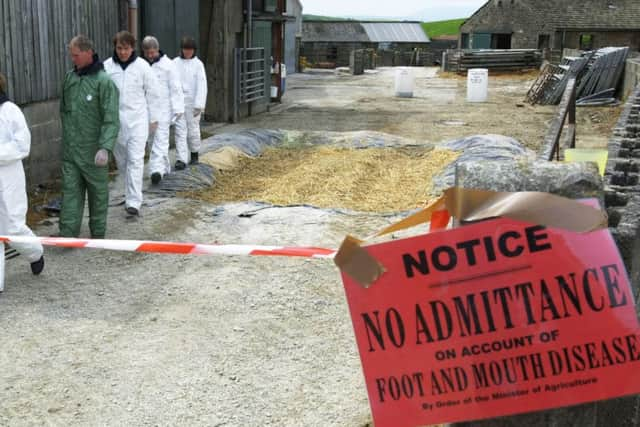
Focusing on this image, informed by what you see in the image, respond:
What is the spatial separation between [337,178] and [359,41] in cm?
4421

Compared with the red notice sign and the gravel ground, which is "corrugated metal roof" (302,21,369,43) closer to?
the gravel ground

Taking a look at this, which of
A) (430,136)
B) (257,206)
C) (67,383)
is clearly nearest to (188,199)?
(257,206)

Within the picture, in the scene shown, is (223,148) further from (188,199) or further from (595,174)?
(595,174)

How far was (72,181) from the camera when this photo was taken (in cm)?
671

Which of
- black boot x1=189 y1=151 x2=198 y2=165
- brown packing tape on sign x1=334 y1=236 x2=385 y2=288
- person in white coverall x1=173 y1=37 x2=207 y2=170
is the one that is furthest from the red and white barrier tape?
person in white coverall x1=173 y1=37 x2=207 y2=170

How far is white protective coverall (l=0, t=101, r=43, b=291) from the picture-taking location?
5.41 m

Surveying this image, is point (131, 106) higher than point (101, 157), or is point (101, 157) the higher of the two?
A: point (131, 106)

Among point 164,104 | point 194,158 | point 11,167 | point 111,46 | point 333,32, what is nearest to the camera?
point 11,167

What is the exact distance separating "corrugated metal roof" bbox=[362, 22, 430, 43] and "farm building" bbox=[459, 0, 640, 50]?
27.2 feet

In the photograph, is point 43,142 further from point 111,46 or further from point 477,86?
point 477,86

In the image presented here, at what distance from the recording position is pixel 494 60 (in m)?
36.0

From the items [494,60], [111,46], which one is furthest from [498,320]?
[494,60]

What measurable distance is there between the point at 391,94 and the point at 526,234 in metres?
23.0

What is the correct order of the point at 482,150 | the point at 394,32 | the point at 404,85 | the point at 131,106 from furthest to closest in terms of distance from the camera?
the point at 394,32 < the point at 404,85 < the point at 482,150 < the point at 131,106
